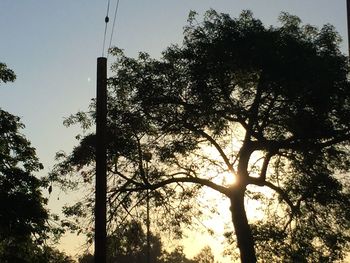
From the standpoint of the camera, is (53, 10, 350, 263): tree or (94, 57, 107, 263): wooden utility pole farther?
(53, 10, 350, 263): tree

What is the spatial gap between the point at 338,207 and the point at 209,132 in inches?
293

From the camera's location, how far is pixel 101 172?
40.5 ft

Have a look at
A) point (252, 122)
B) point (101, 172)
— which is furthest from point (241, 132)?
point (101, 172)

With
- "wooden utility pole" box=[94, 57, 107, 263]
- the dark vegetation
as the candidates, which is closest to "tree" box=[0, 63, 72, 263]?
the dark vegetation

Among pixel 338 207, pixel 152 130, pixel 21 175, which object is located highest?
pixel 152 130

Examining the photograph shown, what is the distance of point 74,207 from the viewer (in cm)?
2672

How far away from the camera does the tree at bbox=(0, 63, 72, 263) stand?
83.1 feet

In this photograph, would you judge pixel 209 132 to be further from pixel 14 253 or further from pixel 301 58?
pixel 14 253

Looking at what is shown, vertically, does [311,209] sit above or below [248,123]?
below

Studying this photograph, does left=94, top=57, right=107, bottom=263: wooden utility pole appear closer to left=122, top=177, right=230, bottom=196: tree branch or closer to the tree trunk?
left=122, top=177, right=230, bottom=196: tree branch

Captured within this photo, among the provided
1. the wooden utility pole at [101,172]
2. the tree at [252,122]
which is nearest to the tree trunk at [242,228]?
the tree at [252,122]

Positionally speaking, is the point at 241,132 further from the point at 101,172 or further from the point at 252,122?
the point at 101,172

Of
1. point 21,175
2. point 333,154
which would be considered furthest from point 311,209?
point 21,175

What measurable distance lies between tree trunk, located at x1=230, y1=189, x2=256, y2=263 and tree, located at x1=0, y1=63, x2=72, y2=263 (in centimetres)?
869
